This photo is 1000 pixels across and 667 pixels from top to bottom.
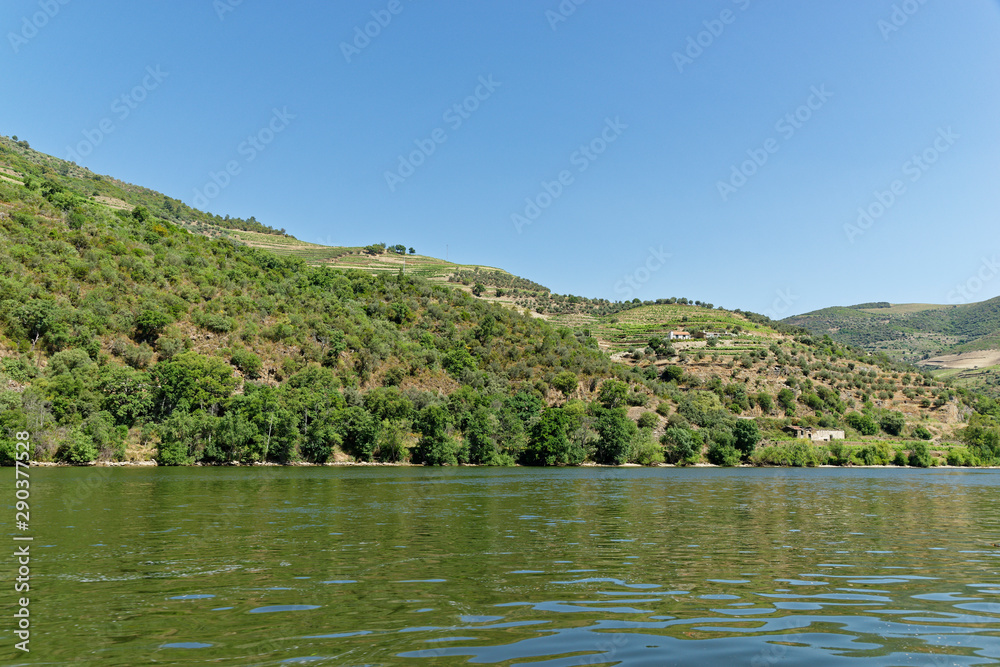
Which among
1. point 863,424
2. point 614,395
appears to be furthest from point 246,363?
point 863,424

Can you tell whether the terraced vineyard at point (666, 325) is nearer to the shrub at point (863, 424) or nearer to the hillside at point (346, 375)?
the hillside at point (346, 375)

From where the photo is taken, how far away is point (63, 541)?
17969 mm

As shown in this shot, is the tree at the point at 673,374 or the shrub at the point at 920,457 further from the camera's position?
the tree at the point at 673,374

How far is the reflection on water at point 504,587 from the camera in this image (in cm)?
875

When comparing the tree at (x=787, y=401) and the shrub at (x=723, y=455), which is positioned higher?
the tree at (x=787, y=401)

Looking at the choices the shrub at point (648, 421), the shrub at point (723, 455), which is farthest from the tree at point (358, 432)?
the shrub at point (723, 455)

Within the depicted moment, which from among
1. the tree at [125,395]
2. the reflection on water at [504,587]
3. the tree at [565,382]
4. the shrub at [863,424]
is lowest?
the reflection on water at [504,587]

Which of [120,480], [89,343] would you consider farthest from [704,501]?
[89,343]

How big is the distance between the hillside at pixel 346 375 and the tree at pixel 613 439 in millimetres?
278

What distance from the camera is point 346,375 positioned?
3605 inches

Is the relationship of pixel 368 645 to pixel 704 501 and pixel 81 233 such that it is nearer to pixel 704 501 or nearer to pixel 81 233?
pixel 704 501

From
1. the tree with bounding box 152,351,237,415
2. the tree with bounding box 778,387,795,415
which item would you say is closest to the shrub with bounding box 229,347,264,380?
the tree with bounding box 152,351,237,415

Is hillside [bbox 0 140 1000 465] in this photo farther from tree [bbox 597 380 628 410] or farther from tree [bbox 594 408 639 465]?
tree [bbox 597 380 628 410]

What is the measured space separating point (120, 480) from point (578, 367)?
80.3 meters
